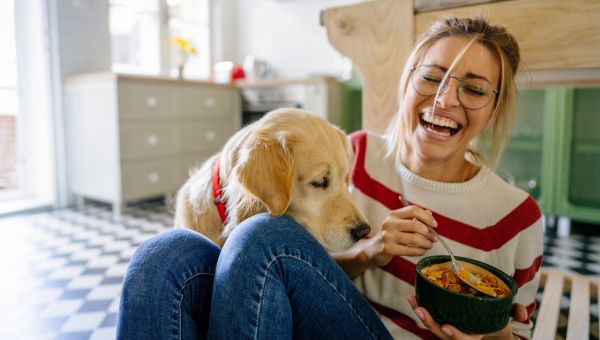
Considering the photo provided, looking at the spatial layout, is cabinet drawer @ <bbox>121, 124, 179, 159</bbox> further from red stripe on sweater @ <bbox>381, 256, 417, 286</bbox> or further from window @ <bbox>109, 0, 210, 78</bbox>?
red stripe on sweater @ <bbox>381, 256, 417, 286</bbox>

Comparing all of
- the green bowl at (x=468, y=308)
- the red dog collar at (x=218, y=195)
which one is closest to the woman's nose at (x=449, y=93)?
the green bowl at (x=468, y=308)

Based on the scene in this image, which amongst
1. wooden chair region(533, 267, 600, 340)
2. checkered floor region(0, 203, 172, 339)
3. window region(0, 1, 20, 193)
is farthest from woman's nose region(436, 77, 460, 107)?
window region(0, 1, 20, 193)

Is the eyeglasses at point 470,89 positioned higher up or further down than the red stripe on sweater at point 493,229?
higher up

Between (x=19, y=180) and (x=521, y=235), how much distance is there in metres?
3.78

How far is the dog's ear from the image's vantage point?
97cm

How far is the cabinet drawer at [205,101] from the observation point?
3.59m

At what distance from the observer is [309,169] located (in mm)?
1115

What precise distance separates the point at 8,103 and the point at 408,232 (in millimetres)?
3610

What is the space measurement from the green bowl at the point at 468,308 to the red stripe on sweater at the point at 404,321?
0.96 feet

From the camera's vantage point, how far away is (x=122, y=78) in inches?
118

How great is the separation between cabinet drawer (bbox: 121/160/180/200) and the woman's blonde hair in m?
2.56

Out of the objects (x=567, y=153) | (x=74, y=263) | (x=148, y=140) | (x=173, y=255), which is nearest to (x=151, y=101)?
(x=148, y=140)

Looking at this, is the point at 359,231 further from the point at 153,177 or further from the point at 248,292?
the point at 153,177

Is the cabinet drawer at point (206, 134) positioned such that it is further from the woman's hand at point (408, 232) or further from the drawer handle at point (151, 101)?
the woman's hand at point (408, 232)
